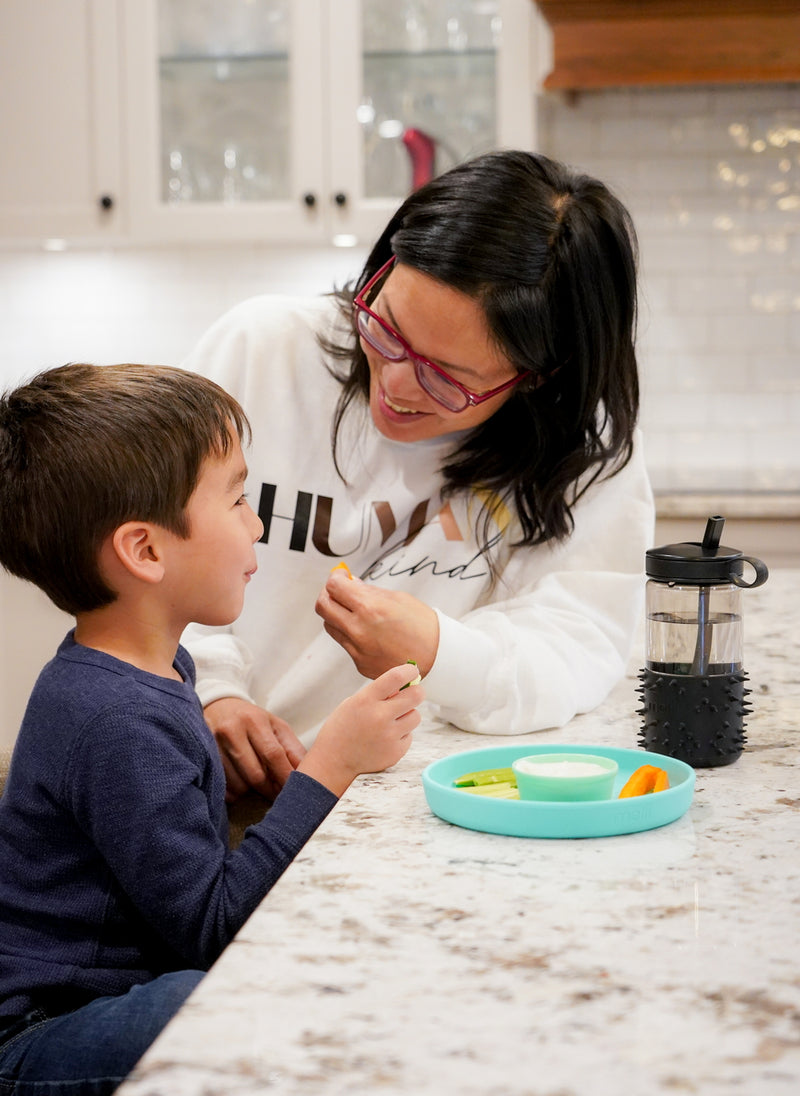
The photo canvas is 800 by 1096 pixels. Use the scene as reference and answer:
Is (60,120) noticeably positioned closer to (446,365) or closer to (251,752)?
(446,365)

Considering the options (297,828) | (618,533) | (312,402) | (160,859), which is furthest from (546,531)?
→ (160,859)

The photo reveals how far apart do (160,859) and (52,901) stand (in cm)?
13

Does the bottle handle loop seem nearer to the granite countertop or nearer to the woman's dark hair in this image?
the granite countertop

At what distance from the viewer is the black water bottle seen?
103 centimetres

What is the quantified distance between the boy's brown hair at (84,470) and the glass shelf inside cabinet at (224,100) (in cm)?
255

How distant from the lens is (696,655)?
3.51 ft

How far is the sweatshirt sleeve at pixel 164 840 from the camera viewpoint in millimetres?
924

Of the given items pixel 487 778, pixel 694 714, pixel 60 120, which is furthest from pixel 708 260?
pixel 487 778

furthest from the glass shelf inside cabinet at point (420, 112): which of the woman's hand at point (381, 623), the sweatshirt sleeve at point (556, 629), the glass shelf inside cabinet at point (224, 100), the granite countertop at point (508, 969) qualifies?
the granite countertop at point (508, 969)

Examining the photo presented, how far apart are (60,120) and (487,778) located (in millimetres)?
3052

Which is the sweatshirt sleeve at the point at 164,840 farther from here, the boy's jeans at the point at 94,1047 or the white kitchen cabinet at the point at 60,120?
the white kitchen cabinet at the point at 60,120

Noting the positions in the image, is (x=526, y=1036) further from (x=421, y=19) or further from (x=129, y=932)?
(x=421, y=19)

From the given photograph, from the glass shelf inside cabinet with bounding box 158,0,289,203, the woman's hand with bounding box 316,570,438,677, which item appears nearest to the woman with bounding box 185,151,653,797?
the woman's hand with bounding box 316,570,438,677

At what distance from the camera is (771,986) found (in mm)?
594
